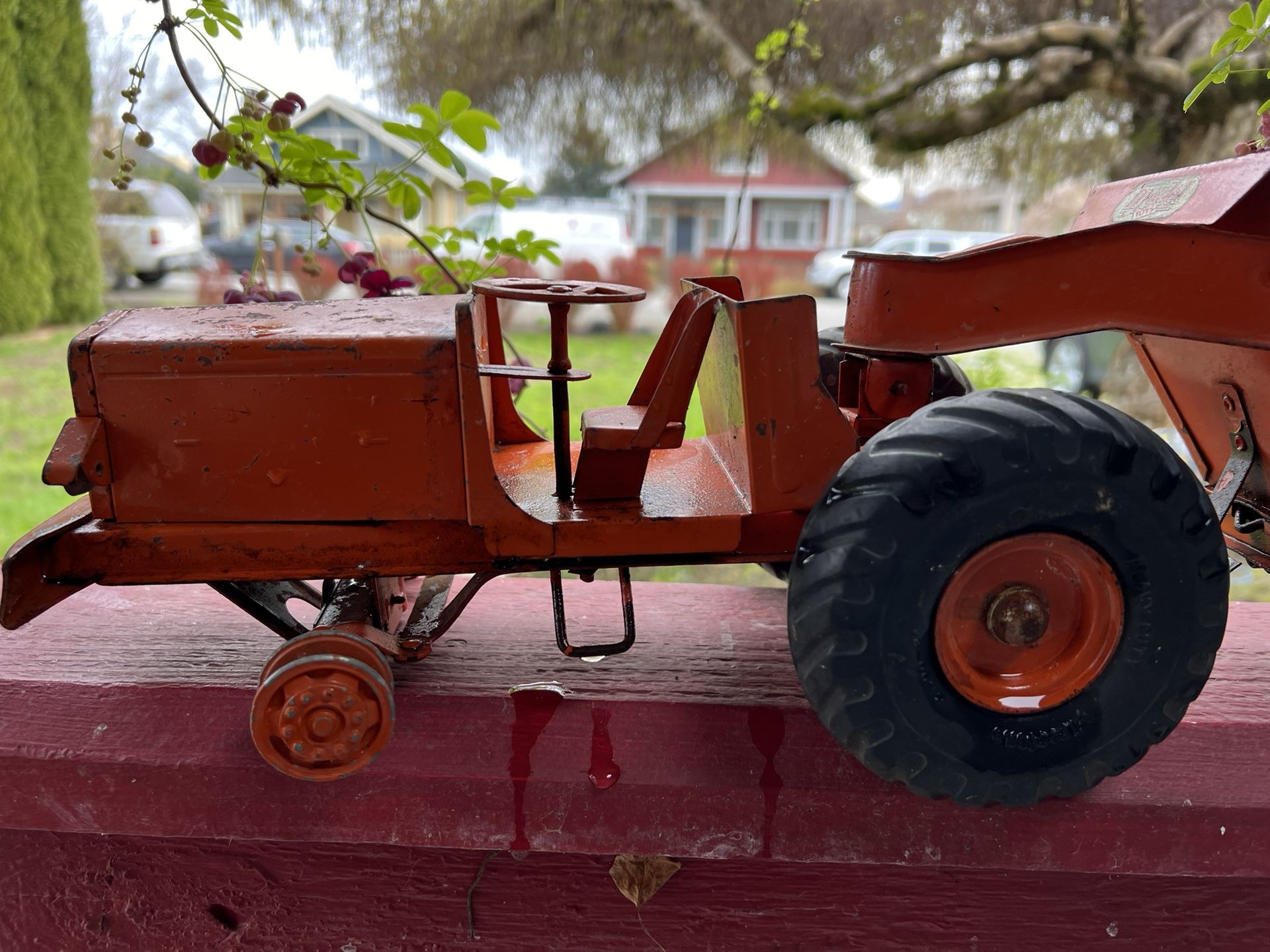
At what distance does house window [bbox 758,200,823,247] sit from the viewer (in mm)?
18797

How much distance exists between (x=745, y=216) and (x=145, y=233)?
11.4 metres

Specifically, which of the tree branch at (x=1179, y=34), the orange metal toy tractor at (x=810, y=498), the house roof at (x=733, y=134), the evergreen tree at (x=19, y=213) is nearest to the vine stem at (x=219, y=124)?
the orange metal toy tractor at (x=810, y=498)

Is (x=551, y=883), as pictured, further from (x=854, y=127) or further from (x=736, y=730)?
(x=854, y=127)

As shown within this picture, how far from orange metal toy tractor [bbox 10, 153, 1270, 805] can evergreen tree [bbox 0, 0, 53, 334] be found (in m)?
3.59

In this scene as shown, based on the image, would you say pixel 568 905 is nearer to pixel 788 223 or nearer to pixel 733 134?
pixel 733 134

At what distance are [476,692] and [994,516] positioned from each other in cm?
90

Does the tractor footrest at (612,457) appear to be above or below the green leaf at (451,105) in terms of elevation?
below

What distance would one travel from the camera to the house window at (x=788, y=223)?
18797 mm

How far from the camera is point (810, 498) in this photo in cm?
135

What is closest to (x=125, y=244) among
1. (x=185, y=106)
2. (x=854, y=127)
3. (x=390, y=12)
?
(x=185, y=106)

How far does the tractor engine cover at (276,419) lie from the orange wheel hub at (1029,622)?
29.5 inches

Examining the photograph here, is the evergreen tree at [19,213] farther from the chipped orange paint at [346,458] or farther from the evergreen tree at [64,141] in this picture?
the chipped orange paint at [346,458]

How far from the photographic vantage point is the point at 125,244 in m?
11.2

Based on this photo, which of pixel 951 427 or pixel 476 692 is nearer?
pixel 951 427
